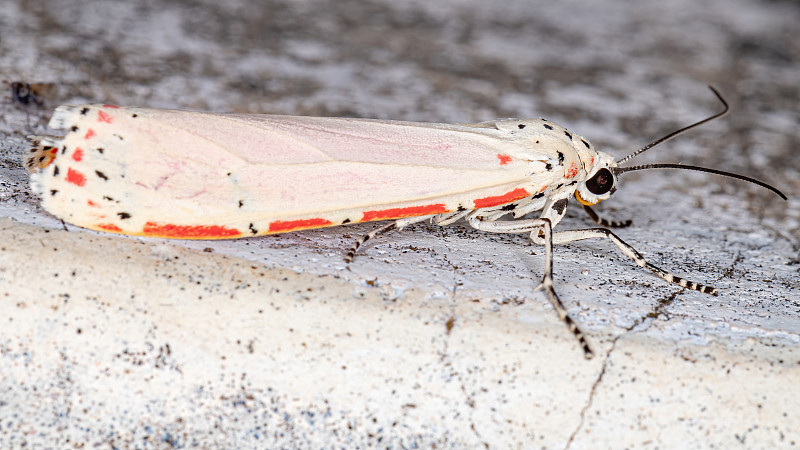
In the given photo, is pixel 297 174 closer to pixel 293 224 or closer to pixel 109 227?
pixel 293 224

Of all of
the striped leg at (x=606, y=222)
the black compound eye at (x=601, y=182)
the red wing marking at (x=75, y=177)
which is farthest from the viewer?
the striped leg at (x=606, y=222)

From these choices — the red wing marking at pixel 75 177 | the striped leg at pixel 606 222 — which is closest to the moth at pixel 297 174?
the red wing marking at pixel 75 177

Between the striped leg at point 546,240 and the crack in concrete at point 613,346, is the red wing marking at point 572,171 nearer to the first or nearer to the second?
the striped leg at point 546,240

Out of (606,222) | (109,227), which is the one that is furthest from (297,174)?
(606,222)

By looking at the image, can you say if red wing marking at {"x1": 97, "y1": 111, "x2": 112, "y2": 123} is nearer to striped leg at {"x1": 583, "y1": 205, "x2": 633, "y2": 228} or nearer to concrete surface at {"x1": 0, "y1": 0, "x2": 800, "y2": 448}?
concrete surface at {"x1": 0, "y1": 0, "x2": 800, "y2": 448}

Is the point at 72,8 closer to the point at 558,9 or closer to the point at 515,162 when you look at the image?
the point at 515,162

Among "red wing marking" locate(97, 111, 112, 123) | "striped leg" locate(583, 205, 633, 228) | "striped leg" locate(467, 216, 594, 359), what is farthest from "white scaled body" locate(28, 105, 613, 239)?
"striped leg" locate(583, 205, 633, 228)

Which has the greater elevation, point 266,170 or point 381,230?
point 266,170

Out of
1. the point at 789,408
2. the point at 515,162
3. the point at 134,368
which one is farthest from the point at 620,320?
the point at 134,368
